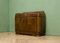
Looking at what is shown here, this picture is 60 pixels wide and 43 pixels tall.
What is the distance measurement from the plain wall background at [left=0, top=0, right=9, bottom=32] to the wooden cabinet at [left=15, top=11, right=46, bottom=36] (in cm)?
33

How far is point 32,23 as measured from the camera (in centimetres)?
120

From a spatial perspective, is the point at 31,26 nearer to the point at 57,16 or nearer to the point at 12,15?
the point at 57,16

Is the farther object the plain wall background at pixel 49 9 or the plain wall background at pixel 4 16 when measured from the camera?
the plain wall background at pixel 4 16

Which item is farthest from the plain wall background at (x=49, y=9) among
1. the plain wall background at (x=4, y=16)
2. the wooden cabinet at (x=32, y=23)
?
the plain wall background at (x=4, y=16)

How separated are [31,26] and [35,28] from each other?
0.05m

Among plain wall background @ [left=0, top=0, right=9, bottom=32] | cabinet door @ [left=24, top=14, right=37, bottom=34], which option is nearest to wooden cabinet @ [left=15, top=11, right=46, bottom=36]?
cabinet door @ [left=24, top=14, right=37, bottom=34]

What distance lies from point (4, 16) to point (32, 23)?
0.56m

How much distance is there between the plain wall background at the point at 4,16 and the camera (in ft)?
5.21

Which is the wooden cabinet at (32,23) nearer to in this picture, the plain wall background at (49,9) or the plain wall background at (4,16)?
the plain wall background at (49,9)

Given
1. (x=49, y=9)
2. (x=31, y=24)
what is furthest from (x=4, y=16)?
(x=49, y=9)

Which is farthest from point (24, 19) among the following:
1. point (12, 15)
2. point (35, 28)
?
point (12, 15)

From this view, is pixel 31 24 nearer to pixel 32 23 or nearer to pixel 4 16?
pixel 32 23

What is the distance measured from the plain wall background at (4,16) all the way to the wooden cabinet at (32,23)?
33cm

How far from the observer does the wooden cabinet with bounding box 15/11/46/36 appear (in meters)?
1.18
